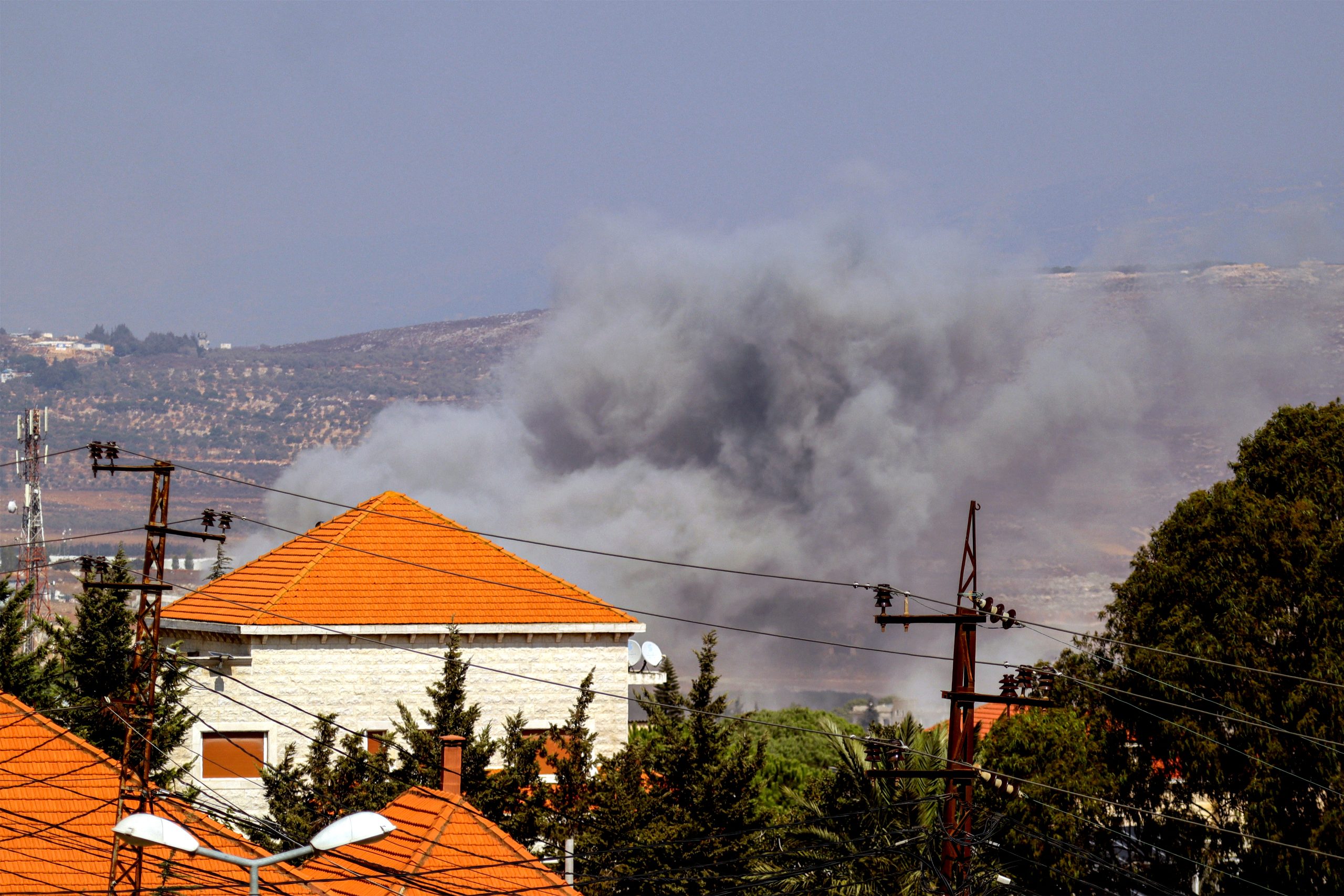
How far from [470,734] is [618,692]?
9051 millimetres

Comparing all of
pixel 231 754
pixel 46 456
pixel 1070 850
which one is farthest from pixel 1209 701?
pixel 46 456

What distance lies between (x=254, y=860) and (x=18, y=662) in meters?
23.7

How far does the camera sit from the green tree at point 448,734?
99.9 feet

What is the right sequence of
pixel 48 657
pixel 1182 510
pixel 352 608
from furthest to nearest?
pixel 48 657
pixel 352 608
pixel 1182 510

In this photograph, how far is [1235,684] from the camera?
28375 millimetres

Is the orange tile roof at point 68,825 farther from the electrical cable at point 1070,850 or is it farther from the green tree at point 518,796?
the electrical cable at point 1070,850

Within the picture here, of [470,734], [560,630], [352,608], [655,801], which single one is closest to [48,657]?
[352,608]

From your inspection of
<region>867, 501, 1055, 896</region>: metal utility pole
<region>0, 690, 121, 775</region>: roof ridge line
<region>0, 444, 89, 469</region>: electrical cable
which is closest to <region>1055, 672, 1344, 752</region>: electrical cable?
<region>867, 501, 1055, 896</region>: metal utility pole

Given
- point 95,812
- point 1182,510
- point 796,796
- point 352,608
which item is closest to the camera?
point 95,812

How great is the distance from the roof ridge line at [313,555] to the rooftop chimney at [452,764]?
10.4 m

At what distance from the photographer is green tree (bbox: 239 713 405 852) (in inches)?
1178

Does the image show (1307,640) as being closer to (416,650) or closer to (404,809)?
(404,809)

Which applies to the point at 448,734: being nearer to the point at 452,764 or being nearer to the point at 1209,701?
the point at 452,764

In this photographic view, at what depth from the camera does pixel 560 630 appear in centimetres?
3934
